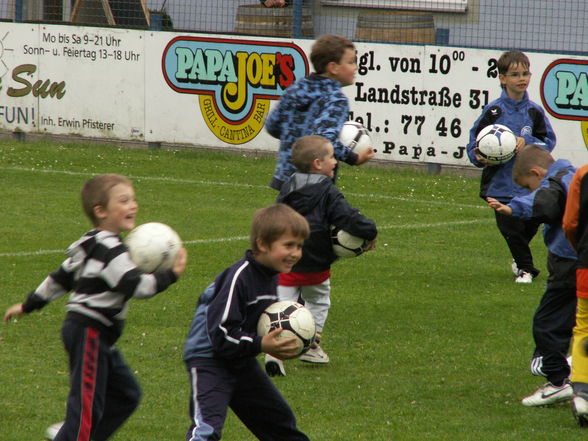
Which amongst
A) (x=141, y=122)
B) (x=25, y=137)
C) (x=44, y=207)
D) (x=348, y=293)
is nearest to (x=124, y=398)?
(x=348, y=293)

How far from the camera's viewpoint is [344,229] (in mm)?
6777

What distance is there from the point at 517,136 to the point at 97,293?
5790 mm

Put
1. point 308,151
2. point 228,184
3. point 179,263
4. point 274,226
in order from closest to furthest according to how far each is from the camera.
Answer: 1. point 274,226
2. point 179,263
3. point 308,151
4. point 228,184

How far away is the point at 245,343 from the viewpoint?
455cm

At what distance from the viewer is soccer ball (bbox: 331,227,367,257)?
22.3 ft

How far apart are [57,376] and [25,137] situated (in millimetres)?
12742

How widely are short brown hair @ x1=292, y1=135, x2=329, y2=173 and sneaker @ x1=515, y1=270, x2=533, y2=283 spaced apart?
351 cm

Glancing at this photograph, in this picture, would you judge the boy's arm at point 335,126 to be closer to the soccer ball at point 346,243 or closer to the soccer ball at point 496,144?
the soccer ball at point 346,243

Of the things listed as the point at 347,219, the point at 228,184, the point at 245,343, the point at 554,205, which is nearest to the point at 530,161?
the point at 554,205

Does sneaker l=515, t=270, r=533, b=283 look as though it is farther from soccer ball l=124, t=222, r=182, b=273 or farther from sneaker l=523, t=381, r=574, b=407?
soccer ball l=124, t=222, r=182, b=273

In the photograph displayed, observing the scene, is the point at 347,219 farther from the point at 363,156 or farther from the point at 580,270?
the point at 580,270

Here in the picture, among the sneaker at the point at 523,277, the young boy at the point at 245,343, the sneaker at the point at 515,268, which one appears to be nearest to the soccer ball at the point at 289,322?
the young boy at the point at 245,343

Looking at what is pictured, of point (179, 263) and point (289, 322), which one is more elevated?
point (179, 263)

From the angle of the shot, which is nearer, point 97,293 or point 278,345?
point 278,345
